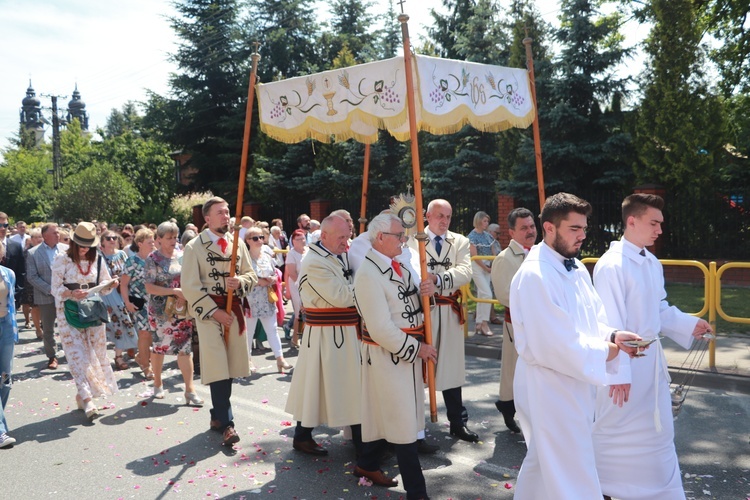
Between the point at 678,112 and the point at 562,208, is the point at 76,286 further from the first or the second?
the point at 678,112

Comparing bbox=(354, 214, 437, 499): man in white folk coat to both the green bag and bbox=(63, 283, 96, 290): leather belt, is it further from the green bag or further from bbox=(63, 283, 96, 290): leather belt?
bbox=(63, 283, 96, 290): leather belt

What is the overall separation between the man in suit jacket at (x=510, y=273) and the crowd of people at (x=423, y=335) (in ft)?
0.05

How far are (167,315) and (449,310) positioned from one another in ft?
10.6

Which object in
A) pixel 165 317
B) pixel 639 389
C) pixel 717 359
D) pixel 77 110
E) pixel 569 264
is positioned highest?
pixel 77 110

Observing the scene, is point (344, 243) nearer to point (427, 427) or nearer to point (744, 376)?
point (427, 427)

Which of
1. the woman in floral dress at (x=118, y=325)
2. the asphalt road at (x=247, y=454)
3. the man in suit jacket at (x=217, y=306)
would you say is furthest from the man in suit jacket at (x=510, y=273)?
the woman in floral dress at (x=118, y=325)

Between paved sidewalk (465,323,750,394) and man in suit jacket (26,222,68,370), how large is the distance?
610 centimetres

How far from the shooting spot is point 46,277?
10664 millimetres

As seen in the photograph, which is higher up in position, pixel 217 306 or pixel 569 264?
pixel 569 264

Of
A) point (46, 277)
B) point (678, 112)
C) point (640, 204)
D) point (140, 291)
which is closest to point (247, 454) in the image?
point (640, 204)

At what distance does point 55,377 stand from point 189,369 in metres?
2.77

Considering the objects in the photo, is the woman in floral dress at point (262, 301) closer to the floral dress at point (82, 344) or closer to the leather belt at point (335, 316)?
the floral dress at point (82, 344)

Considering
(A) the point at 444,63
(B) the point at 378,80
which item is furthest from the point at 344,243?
(A) the point at 444,63

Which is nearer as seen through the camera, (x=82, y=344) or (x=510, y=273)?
(x=510, y=273)
